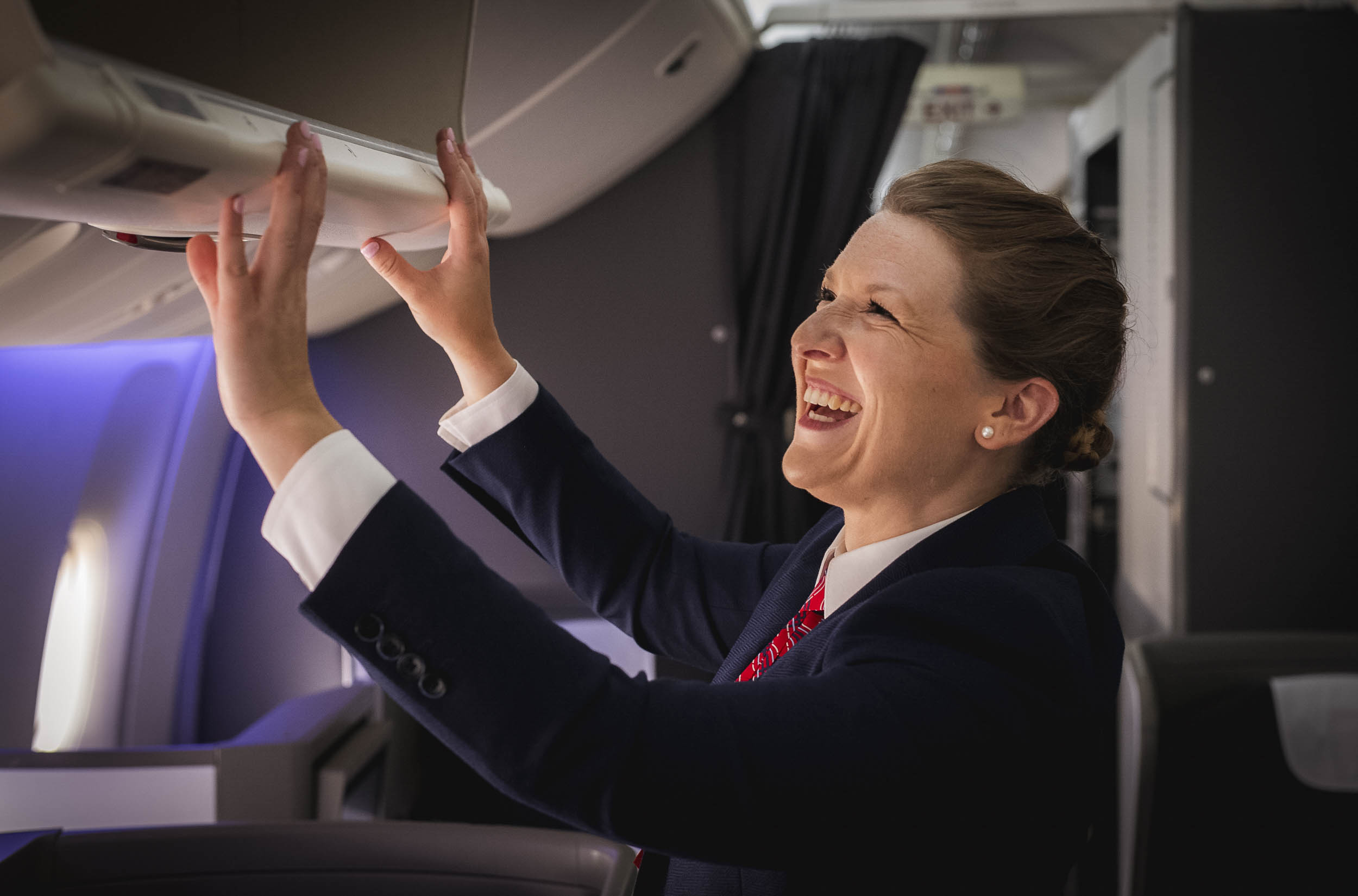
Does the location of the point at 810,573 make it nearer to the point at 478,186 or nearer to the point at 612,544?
the point at 612,544

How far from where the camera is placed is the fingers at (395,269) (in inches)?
39.2

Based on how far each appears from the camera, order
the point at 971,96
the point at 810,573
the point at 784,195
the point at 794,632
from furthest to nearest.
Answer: the point at 971,96 < the point at 784,195 < the point at 810,573 < the point at 794,632

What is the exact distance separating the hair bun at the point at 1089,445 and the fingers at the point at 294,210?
81 cm

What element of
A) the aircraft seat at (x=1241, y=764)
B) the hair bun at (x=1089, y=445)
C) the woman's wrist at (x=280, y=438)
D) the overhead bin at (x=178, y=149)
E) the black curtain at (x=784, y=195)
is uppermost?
the black curtain at (x=784, y=195)

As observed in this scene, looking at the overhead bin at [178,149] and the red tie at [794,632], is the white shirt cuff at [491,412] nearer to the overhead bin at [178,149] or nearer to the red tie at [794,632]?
the overhead bin at [178,149]

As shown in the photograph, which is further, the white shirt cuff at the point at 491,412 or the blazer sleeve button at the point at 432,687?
A: the white shirt cuff at the point at 491,412

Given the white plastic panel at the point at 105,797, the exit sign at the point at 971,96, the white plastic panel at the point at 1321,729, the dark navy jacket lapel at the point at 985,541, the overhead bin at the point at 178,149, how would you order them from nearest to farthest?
the overhead bin at the point at 178,149
the dark navy jacket lapel at the point at 985,541
the white plastic panel at the point at 105,797
the white plastic panel at the point at 1321,729
the exit sign at the point at 971,96

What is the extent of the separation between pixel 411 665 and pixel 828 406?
575 mm

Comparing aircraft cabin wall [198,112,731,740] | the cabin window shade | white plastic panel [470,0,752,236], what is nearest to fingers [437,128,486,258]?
white plastic panel [470,0,752,236]

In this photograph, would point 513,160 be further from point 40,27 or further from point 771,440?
point 40,27

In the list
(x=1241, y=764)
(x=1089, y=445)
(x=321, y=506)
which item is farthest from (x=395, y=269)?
(x=1241, y=764)

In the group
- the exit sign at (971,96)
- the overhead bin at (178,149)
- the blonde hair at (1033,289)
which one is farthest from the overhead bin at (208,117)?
Result: the exit sign at (971,96)

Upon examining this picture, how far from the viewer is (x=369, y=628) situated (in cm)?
66

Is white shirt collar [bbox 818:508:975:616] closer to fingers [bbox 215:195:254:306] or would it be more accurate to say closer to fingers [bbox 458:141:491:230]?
fingers [bbox 458:141:491:230]
